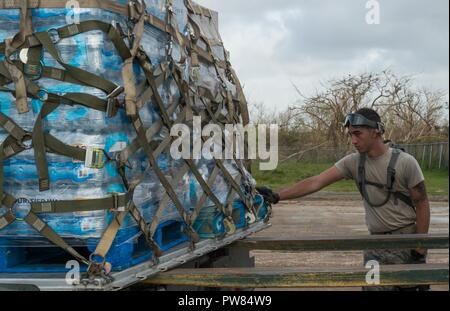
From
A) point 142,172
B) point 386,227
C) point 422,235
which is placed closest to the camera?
point 142,172

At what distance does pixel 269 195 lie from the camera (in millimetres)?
4469

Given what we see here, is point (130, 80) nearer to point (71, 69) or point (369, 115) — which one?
point (71, 69)

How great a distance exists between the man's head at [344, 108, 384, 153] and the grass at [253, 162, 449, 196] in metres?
12.7

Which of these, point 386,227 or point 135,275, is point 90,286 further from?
point 386,227

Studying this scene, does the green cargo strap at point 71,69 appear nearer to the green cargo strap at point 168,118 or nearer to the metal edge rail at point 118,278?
the green cargo strap at point 168,118

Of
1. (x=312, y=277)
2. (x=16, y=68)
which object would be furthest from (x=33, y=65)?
(x=312, y=277)

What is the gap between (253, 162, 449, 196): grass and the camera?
1675 cm

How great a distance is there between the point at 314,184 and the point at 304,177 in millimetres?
14672

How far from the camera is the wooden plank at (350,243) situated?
3.72 m

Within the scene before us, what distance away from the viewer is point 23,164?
265 cm

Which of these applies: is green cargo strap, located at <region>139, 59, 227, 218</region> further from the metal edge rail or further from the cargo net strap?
the metal edge rail

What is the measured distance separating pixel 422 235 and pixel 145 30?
93.4 inches
